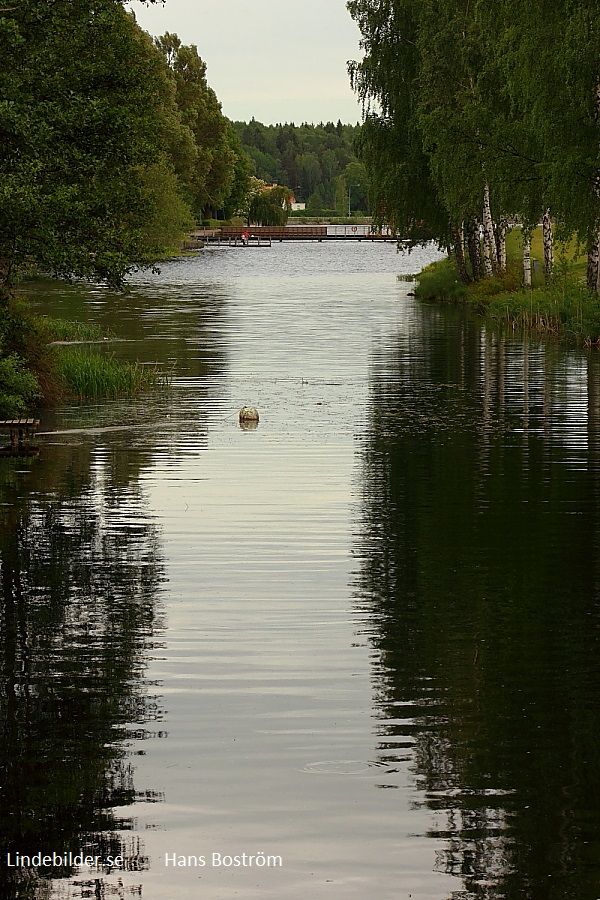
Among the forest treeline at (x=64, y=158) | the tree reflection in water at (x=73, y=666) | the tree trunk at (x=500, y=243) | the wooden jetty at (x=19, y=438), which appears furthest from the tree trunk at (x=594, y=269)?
the tree reflection in water at (x=73, y=666)

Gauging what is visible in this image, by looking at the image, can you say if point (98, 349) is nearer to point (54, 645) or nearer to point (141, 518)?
point (141, 518)

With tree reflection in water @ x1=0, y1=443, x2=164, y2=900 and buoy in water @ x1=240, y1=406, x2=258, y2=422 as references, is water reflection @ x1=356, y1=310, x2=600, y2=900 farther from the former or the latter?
buoy in water @ x1=240, y1=406, x2=258, y2=422

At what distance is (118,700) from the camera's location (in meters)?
10.2

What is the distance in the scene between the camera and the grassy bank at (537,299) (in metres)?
38.2

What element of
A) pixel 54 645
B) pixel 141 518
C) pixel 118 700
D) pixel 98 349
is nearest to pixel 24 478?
pixel 141 518

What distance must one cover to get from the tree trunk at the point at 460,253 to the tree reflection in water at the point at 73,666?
38.3 m

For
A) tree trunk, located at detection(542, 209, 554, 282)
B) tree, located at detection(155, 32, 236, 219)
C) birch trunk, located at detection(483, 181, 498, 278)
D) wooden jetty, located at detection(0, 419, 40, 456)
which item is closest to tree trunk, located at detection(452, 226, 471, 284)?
birch trunk, located at detection(483, 181, 498, 278)

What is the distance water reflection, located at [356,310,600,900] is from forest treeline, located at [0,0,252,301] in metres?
6.45

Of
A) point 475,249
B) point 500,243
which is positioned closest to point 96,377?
point 500,243

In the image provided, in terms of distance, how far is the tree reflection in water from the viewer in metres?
7.99

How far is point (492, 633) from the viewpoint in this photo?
1200cm

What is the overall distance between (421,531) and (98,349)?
22835 millimetres

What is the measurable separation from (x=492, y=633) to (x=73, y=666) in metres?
3.60

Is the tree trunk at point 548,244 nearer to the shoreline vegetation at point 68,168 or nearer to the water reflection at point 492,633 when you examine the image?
the shoreline vegetation at point 68,168
